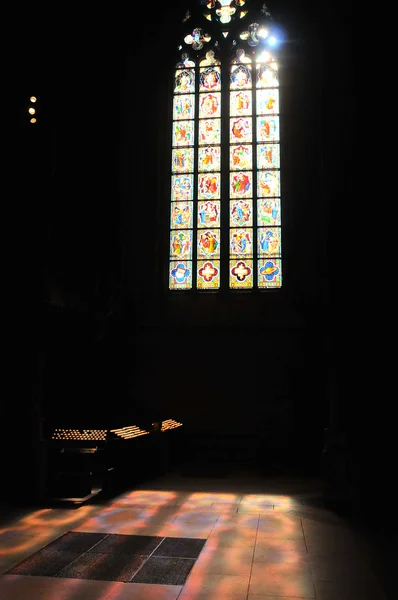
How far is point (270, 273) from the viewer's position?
10273 millimetres

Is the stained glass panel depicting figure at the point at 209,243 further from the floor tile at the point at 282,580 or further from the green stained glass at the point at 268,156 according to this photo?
the floor tile at the point at 282,580

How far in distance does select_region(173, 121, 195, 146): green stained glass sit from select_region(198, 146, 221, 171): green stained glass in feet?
1.21

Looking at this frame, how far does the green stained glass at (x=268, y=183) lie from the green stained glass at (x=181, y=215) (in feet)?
5.03

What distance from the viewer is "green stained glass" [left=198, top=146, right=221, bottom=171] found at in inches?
433

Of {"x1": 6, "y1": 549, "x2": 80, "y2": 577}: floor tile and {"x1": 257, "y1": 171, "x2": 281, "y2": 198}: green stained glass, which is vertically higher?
{"x1": 257, "y1": 171, "x2": 281, "y2": 198}: green stained glass

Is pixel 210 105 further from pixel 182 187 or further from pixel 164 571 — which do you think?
pixel 164 571

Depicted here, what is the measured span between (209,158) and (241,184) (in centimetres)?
97

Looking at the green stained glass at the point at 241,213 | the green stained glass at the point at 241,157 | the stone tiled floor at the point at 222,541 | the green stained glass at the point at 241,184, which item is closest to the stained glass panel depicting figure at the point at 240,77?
the green stained glass at the point at 241,157

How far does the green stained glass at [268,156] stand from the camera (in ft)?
35.3

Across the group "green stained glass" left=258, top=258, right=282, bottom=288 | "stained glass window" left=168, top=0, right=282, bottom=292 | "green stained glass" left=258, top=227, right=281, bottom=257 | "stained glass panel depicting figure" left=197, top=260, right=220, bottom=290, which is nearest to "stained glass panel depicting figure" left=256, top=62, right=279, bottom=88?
"stained glass window" left=168, top=0, right=282, bottom=292

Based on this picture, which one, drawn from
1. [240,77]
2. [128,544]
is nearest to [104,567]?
[128,544]

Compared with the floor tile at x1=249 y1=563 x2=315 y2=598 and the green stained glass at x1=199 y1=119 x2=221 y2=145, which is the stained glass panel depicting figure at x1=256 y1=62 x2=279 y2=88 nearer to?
the green stained glass at x1=199 y1=119 x2=221 y2=145

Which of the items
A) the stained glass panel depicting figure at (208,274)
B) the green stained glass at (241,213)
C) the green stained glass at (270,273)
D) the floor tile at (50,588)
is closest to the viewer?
the floor tile at (50,588)

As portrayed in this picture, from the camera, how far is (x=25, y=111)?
6.61 m
